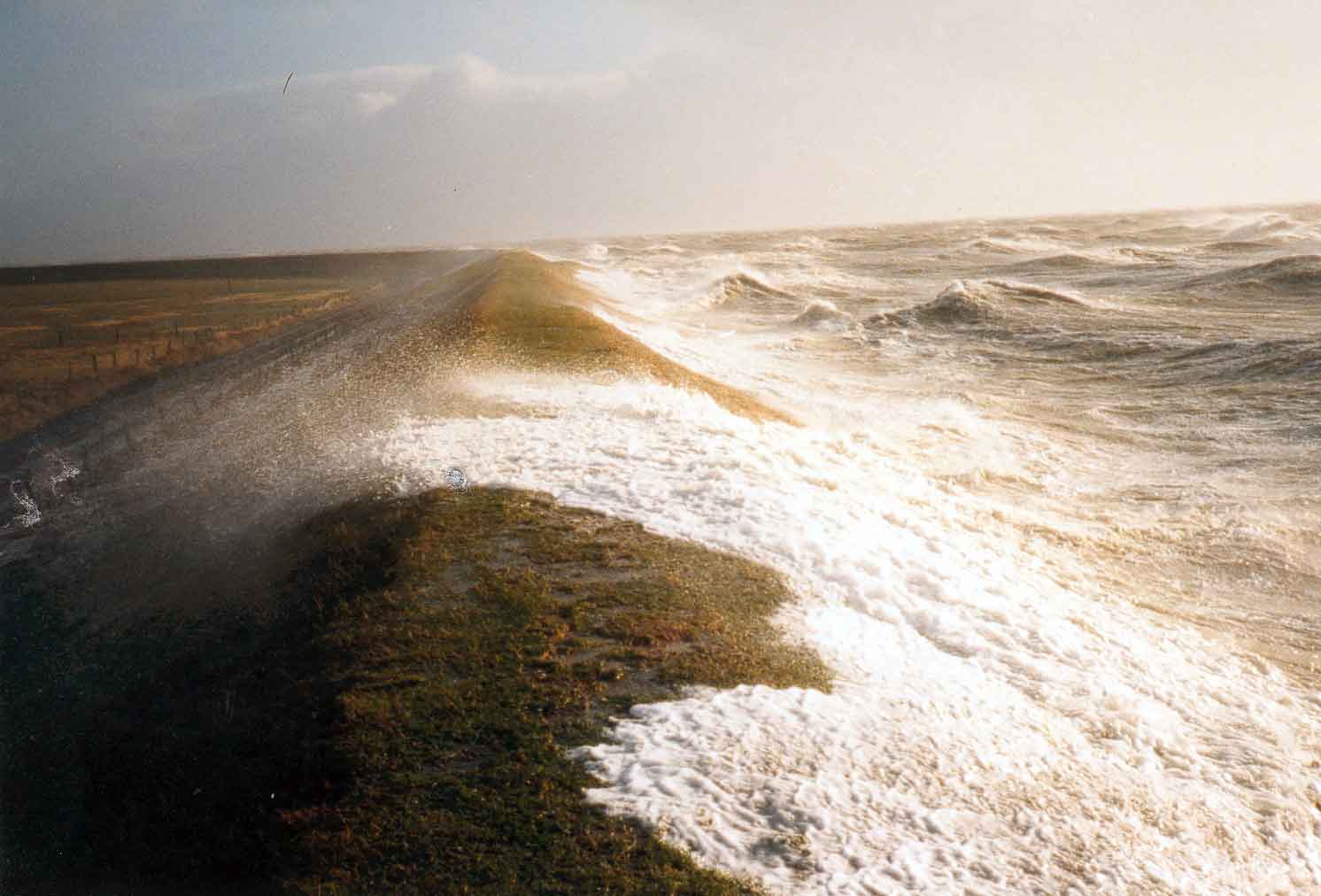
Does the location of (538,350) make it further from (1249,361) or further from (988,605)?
(1249,361)

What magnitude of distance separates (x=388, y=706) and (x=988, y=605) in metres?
5.41

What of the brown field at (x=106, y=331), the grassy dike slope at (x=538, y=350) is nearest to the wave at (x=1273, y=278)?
the grassy dike slope at (x=538, y=350)

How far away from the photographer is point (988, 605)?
26.0 ft

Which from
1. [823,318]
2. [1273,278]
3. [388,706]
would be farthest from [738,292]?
[388,706]

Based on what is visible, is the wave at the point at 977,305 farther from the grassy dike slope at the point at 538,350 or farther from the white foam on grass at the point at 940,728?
the white foam on grass at the point at 940,728

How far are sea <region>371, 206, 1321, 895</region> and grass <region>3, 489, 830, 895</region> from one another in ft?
1.23

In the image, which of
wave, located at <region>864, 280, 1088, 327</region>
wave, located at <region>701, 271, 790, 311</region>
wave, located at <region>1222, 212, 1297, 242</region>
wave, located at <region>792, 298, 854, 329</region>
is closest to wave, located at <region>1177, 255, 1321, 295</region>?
wave, located at <region>864, 280, 1088, 327</region>

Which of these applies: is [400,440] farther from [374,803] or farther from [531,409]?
[374,803]

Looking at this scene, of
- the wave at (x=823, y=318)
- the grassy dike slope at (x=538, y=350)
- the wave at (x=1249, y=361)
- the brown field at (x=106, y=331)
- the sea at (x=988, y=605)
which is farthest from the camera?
the wave at (x=823, y=318)

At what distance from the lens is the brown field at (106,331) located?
75.2 ft

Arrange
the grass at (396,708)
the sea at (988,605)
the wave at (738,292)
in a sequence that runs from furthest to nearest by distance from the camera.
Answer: the wave at (738,292) → the sea at (988,605) → the grass at (396,708)

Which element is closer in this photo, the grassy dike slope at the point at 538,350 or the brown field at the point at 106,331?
the grassy dike slope at the point at 538,350

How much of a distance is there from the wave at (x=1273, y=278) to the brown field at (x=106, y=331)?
3742 centimetres

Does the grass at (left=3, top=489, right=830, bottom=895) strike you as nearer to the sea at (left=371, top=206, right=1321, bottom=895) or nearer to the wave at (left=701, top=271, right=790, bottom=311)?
the sea at (left=371, top=206, right=1321, bottom=895)
